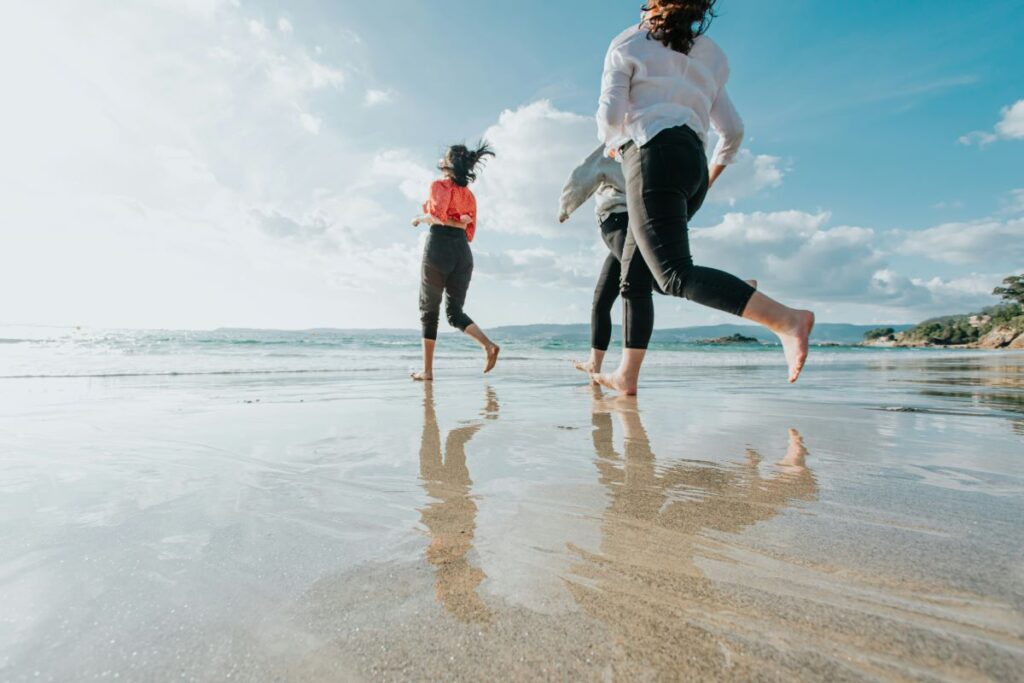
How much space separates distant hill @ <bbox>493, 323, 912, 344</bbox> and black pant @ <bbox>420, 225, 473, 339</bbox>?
28598 millimetres

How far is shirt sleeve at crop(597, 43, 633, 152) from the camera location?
2.35m

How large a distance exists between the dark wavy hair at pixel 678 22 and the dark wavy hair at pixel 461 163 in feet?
9.07

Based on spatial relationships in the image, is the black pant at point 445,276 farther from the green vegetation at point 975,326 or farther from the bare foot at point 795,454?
the green vegetation at point 975,326

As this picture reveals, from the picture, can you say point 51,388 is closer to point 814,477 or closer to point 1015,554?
point 814,477

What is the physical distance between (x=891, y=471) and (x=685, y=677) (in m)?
1.22

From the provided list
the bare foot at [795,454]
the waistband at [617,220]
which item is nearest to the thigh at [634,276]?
the waistband at [617,220]

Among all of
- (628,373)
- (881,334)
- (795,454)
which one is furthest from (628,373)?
(881,334)

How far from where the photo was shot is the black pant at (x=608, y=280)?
3592 mm

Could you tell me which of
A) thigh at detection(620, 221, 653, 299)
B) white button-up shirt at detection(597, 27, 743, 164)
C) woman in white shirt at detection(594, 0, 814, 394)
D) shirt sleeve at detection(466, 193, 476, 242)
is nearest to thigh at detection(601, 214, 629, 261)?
thigh at detection(620, 221, 653, 299)

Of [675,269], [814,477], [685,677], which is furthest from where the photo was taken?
[675,269]

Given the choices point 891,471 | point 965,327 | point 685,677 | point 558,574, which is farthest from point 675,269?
point 965,327

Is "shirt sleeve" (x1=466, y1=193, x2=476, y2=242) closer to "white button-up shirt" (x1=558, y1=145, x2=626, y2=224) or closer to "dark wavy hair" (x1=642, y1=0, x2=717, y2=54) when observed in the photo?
"white button-up shirt" (x1=558, y1=145, x2=626, y2=224)

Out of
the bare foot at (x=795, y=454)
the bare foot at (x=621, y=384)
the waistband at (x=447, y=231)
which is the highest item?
the waistband at (x=447, y=231)

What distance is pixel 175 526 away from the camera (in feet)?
3.26
